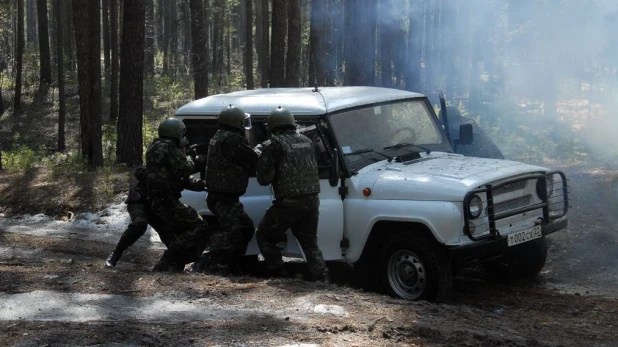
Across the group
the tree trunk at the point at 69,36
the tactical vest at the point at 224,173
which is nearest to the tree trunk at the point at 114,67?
the tree trunk at the point at 69,36

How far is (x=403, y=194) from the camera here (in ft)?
24.1

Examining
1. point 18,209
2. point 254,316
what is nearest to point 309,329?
point 254,316

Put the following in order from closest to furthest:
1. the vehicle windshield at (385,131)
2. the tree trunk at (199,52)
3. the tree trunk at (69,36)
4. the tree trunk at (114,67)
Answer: the vehicle windshield at (385,131) → the tree trunk at (199,52) → the tree trunk at (114,67) → the tree trunk at (69,36)

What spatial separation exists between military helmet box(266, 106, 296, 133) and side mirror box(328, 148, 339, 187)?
526mm

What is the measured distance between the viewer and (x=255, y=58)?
214 feet

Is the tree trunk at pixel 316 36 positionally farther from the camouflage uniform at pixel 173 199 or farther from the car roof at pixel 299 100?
the camouflage uniform at pixel 173 199

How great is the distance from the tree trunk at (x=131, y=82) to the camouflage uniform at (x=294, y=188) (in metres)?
10.8

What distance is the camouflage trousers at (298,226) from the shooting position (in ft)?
25.2

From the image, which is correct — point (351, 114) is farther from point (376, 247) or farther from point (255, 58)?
point (255, 58)

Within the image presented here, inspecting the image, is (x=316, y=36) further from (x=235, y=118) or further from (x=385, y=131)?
(x=235, y=118)

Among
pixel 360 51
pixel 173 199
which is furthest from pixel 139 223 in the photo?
pixel 360 51

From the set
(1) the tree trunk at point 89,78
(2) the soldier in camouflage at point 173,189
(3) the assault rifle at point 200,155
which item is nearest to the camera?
(2) the soldier in camouflage at point 173,189

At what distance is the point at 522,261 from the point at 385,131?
2.17m

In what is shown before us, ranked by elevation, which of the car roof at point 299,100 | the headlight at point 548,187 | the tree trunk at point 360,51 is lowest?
the headlight at point 548,187
